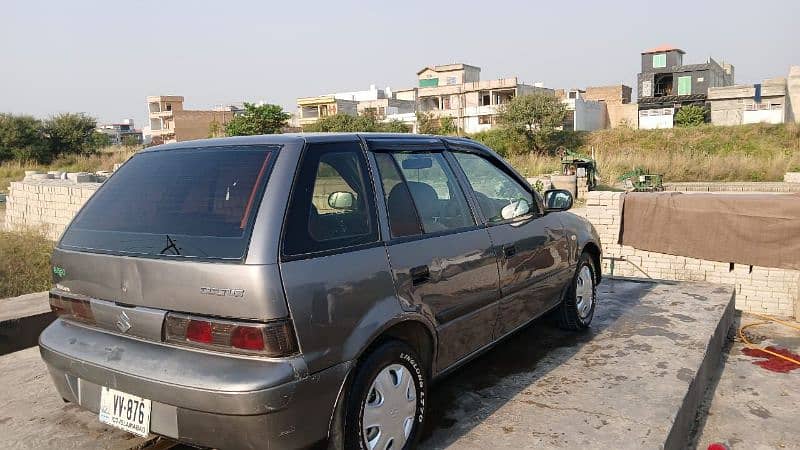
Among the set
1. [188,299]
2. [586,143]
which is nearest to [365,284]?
[188,299]

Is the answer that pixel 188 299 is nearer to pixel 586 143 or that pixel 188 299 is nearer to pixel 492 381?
pixel 492 381

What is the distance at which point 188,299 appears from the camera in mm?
2297

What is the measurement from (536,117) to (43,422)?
4368 centimetres

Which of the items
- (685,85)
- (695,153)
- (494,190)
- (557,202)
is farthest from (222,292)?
(685,85)

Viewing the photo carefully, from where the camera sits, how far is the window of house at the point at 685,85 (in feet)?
193

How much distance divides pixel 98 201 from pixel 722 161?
33.5 m

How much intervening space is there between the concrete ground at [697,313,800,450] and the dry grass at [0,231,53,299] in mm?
8888

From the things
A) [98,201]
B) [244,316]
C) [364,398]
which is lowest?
[364,398]

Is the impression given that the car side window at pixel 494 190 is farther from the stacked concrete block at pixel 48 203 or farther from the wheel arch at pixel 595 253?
the stacked concrete block at pixel 48 203

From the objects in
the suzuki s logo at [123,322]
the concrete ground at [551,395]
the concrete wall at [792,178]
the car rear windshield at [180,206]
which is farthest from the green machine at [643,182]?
the suzuki s logo at [123,322]

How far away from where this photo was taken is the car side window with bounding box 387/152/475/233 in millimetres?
3145

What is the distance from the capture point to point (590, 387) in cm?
378

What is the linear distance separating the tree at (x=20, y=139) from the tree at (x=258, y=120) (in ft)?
45.8

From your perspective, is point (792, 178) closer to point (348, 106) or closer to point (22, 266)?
point (22, 266)
